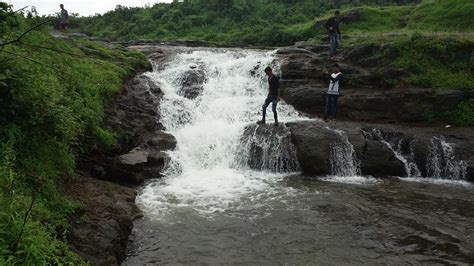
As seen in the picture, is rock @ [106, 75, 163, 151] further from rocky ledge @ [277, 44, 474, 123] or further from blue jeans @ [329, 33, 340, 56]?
blue jeans @ [329, 33, 340, 56]

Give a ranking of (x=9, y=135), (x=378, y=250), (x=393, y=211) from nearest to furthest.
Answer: (x=9, y=135)
(x=378, y=250)
(x=393, y=211)

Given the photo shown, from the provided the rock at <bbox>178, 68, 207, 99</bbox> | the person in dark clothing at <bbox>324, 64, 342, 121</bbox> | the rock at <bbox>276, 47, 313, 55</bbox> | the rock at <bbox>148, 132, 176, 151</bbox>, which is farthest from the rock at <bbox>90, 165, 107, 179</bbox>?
the rock at <bbox>276, 47, 313, 55</bbox>

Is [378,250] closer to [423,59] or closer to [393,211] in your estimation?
[393,211]

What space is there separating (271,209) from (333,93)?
7.78 m

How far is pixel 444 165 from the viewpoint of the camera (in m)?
14.8

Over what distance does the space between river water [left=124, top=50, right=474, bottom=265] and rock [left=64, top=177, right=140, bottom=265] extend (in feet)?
1.24

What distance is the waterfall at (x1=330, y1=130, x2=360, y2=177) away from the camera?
14.5 meters

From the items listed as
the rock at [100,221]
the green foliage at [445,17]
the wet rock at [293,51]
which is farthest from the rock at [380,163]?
the green foliage at [445,17]

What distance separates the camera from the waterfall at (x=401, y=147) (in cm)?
1484

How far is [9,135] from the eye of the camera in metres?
A: 7.45

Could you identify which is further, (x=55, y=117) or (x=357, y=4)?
(x=357, y=4)

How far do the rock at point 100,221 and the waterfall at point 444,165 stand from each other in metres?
10.9

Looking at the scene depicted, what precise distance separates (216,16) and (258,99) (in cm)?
2645

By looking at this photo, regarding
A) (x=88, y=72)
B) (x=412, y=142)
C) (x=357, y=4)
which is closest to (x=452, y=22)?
(x=357, y=4)
